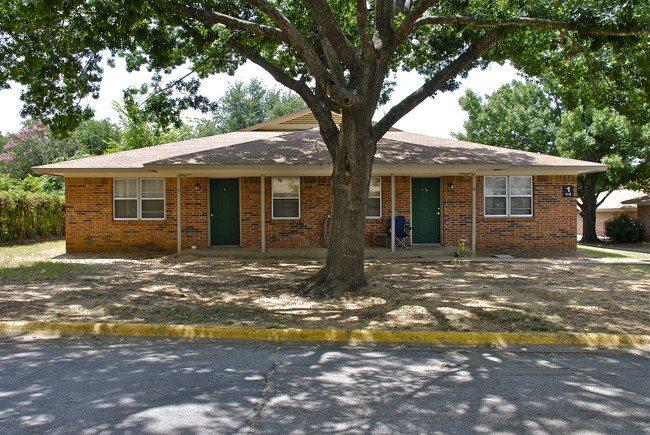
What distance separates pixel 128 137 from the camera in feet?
95.9

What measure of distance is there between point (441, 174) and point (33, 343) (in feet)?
37.7

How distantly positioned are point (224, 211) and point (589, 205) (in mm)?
16812

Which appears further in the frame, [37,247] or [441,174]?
[37,247]

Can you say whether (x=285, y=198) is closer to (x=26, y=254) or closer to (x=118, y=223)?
(x=118, y=223)

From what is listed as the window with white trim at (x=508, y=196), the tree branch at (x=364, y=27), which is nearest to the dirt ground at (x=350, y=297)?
the window with white trim at (x=508, y=196)

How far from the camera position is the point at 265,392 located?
4137 mm

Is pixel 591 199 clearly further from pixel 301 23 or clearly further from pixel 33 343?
pixel 33 343

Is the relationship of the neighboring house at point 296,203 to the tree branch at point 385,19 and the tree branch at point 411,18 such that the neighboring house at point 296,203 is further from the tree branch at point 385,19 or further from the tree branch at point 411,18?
the tree branch at point 411,18

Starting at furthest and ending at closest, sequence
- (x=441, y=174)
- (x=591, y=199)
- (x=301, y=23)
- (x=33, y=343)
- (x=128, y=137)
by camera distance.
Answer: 1. (x=128, y=137)
2. (x=591, y=199)
3. (x=441, y=174)
4. (x=301, y=23)
5. (x=33, y=343)

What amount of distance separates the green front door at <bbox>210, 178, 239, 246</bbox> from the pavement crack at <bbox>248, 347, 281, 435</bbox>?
9.42 metres

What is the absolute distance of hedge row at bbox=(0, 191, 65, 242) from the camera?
17344 millimetres

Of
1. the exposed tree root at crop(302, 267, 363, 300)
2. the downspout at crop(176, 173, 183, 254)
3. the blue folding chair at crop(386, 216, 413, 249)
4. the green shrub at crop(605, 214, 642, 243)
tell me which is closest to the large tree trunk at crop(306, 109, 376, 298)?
the exposed tree root at crop(302, 267, 363, 300)

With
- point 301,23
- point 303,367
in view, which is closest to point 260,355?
point 303,367

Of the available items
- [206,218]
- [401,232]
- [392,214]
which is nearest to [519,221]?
[401,232]
